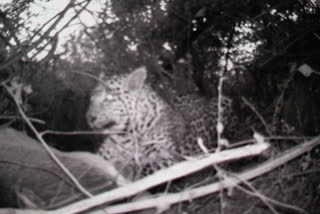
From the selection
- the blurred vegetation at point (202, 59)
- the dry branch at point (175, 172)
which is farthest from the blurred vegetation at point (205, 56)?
the dry branch at point (175, 172)

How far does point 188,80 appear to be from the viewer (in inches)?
264

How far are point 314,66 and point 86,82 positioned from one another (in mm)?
3747

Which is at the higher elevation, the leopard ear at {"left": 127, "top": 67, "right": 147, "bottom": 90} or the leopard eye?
the leopard ear at {"left": 127, "top": 67, "right": 147, "bottom": 90}

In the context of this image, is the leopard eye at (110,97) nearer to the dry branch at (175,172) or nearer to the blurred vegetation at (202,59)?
the blurred vegetation at (202,59)

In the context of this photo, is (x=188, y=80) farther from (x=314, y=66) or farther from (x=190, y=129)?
(x=314, y=66)

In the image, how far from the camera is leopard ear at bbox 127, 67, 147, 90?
16.7 feet

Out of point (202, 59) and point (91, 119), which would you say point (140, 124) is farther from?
point (202, 59)

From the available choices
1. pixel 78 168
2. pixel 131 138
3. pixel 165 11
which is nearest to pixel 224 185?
pixel 78 168

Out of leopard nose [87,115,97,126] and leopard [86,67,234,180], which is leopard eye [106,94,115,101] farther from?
leopard nose [87,115,97,126]

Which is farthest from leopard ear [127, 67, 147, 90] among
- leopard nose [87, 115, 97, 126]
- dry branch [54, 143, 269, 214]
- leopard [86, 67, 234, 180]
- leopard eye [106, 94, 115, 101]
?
dry branch [54, 143, 269, 214]

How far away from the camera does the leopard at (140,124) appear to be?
4.95 m

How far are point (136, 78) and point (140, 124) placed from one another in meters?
0.62

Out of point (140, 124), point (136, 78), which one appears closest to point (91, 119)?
point (140, 124)

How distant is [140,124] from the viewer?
5.12m
